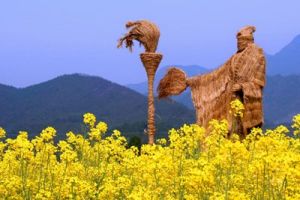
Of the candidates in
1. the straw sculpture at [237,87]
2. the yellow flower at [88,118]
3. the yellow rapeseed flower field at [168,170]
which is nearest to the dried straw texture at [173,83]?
the straw sculpture at [237,87]

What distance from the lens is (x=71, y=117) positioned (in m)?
131

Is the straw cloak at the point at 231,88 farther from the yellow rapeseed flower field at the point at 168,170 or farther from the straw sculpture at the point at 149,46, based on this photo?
the yellow rapeseed flower field at the point at 168,170

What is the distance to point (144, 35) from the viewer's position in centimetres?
1562

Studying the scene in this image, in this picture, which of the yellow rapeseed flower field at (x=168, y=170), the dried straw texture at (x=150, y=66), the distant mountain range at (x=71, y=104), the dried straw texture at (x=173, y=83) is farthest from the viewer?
the distant mountain range at (x=71, y=104)

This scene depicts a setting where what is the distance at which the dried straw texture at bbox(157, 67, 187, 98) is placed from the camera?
14.8 meters

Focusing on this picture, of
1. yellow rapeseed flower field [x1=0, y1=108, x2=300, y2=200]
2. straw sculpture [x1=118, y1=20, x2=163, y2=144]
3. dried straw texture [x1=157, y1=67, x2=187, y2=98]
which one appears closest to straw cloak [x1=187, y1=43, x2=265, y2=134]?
dried straw texture [x1=157, y1=67, x2=187, y2=98]

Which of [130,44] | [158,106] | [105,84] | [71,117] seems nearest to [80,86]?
[105,84]

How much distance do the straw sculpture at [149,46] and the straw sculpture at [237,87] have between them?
2.94 feet

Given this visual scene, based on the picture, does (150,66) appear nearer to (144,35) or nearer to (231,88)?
(144,35)

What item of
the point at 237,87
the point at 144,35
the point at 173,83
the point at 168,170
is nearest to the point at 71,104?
the point at 144,35

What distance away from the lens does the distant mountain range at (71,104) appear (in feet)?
405

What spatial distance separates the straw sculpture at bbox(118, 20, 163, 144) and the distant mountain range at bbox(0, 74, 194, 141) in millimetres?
90276

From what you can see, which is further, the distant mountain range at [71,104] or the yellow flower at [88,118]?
the distant mountain range at [71,104]

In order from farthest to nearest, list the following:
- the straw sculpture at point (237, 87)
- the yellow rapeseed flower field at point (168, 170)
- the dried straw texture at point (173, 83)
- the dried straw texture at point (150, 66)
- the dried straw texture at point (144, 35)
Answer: the dried straw texture at point (144, 35), the dried straw texture at point (150, 66), the dried straw texture at point (173, 83), the straw sculpture at point (237, 87), the yellow rapeseed flower field at point (168, 170)
